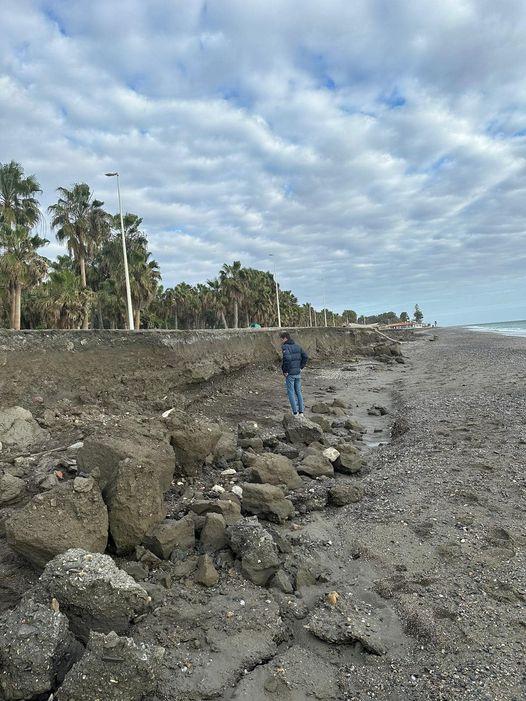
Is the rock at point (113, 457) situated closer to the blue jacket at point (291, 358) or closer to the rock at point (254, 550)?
the rock at point (254, 550)

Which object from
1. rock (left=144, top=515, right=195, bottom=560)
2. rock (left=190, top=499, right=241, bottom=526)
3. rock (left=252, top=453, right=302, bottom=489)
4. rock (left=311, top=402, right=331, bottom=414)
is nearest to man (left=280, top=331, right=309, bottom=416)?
rock (left=311, top=402, right=331, bottom=414)

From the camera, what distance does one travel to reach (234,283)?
192ft

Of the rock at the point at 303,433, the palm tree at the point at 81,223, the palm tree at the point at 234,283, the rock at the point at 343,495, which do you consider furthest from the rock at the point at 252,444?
the palm tree at the point at 234,283

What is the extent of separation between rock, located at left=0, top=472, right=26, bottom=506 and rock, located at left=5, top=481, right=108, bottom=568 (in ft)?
5.38

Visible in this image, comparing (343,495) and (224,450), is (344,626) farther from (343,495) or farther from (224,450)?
(224,450)

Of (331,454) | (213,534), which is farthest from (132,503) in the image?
(331,454)

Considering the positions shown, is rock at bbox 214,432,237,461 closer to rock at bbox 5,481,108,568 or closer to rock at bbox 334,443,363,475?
rock at bbox 334,443,363,475

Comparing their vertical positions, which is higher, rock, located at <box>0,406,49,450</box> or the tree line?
the tree line

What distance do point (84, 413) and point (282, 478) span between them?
185 inches

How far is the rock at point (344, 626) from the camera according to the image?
338 centimetres

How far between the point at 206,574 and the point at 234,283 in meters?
55.8

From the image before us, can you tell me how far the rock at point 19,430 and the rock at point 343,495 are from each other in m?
5.02

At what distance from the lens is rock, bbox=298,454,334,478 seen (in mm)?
7012

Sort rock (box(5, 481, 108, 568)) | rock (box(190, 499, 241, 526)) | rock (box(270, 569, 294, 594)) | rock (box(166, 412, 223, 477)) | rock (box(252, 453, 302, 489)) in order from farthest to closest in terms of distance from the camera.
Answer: rock (box(166, 412, 223, 477)) < rock (box(252, 453, 302, 489)) < rock (box(190, 499, 241, 526)) < rock (box(270, 569, 294, 594)) < rock (box(5, 481, 108, 568))
